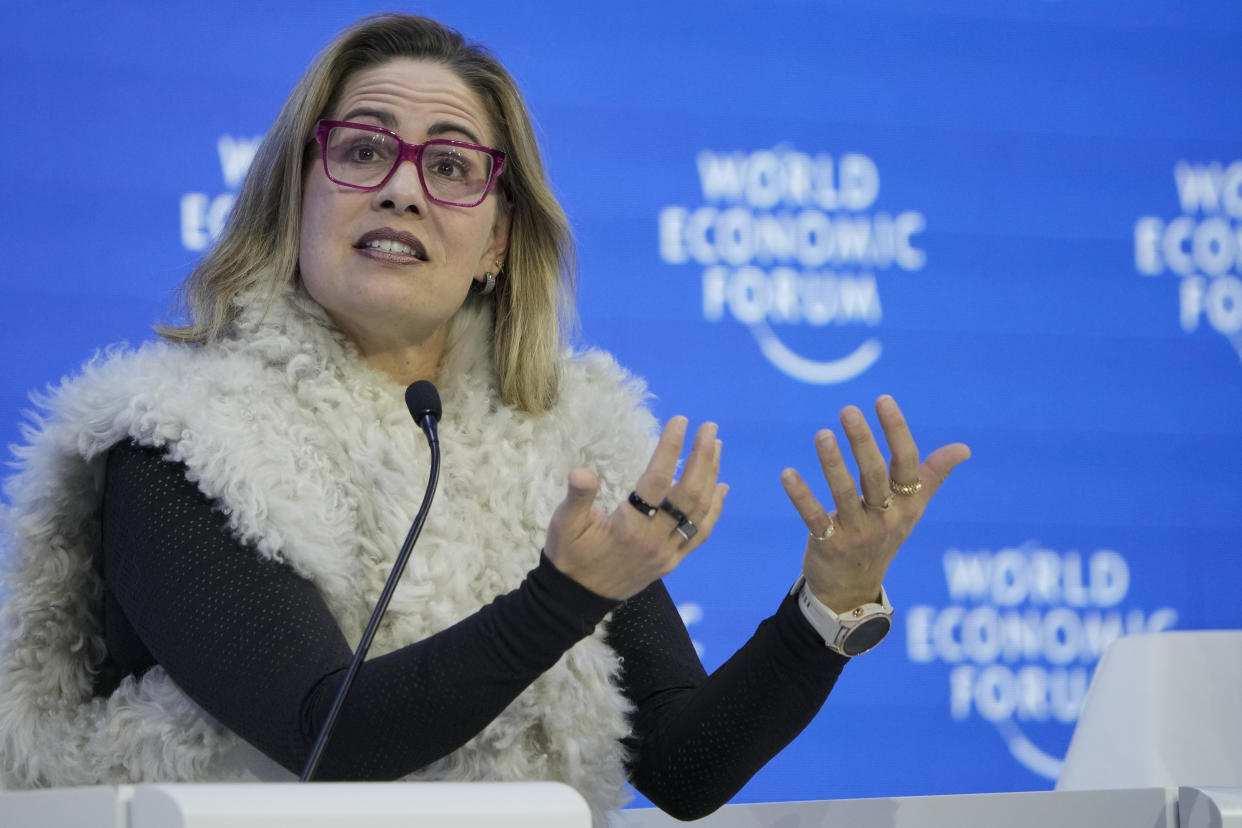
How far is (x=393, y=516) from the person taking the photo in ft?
4.44

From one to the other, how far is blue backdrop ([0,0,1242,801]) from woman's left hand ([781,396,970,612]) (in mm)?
1049

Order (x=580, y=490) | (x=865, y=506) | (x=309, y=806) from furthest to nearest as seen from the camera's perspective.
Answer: (x=865, y=506)
(x=580, y=490)
(x=309, y=806)

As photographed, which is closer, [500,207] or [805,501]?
[805,501]

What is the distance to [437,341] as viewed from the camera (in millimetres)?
1575

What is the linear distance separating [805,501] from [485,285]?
1.87ft

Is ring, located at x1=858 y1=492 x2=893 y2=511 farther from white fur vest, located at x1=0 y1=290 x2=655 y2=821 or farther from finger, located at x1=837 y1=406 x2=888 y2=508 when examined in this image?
white fur vest, located at x1=0 y1=290 x2=655 y2=821

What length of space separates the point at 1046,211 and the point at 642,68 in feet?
2.68

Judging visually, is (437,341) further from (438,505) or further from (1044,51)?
(1044,51)

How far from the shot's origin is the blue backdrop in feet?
7.24

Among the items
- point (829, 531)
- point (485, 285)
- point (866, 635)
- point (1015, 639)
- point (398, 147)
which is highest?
point (398, 147)

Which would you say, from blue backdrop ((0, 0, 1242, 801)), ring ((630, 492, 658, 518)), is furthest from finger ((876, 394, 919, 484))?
blue backdrop ((0, 0, 1242, 801))

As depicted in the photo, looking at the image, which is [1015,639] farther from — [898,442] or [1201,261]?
[898,442]

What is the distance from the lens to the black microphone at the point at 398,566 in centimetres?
98

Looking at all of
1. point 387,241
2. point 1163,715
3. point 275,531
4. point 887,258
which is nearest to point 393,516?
point 275,531
